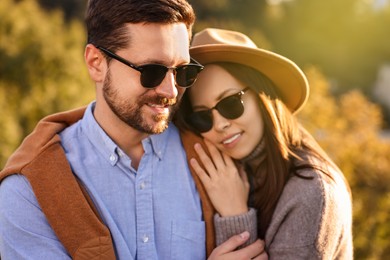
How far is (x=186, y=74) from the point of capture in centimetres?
234

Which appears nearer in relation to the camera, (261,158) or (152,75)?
(152,75)

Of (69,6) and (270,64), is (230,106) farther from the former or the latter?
(69,6)

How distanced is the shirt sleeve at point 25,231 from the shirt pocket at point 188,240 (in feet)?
1.59

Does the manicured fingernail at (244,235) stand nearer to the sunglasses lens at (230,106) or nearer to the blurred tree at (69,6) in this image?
the sunglasses lens at (230,106)

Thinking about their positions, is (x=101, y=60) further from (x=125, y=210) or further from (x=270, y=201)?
(x=270, y=201)

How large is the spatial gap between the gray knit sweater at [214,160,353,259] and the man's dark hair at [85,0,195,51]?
95 cm

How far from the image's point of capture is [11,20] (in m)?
8.16

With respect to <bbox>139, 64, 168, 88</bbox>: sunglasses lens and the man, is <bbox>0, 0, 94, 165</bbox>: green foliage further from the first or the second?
<bbox>139, 64, 168, 88</bbox>: sunglasses lens

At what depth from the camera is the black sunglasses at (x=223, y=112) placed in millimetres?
2551

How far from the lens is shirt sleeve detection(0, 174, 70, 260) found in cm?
206

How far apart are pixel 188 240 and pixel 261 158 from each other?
2.16 ft

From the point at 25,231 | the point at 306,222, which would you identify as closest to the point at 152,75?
the point at 25,231

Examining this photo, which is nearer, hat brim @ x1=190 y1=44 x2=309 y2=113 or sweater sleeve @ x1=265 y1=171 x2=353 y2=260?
sweater sleeve @ x1=265 y1=171 x2=353 y2=260

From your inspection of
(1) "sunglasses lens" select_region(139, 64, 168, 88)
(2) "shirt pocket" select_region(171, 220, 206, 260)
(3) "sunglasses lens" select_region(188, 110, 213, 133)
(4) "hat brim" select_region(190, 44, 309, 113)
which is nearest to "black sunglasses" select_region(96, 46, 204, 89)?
(1) "sunglasses lens" select_region(139, 64, 168, 88)
